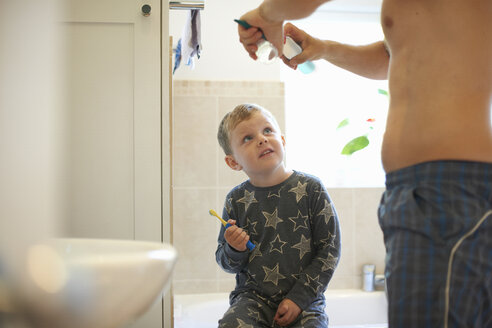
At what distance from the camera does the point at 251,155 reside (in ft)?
4.18

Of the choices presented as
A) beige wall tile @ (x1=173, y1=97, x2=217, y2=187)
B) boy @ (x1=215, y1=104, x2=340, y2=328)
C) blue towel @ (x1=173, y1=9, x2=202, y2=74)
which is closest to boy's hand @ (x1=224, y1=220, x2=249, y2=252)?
boy @ (x1=215, y1=104, x2=340, y2=328)

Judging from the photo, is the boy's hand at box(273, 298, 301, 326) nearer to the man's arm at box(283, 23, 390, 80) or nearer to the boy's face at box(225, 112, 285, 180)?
the boy's face at box(225, 112, 285, 180)

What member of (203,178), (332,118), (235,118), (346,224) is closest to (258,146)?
(235,118)

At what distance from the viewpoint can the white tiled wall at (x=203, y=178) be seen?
2090 mm

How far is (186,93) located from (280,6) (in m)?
1.30

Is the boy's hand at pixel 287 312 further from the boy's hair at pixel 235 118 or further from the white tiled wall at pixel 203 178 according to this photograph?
the white tiled wall at pixel 203 178

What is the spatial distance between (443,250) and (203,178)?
4.99 ft

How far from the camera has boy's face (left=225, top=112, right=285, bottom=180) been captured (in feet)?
4.17

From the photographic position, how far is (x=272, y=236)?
4.05 ft

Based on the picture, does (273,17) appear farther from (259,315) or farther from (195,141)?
(195,141)

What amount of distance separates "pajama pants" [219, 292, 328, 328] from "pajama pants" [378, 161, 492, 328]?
1.45ft

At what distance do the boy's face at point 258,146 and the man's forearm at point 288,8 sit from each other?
1.45 feet

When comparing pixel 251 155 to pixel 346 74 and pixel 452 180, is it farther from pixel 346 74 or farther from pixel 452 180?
pixel 346 74

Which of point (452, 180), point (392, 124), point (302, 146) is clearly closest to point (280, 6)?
point (392, 124)
